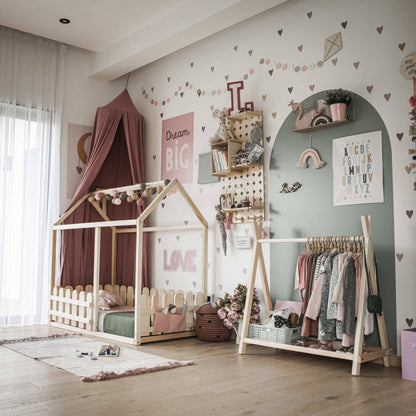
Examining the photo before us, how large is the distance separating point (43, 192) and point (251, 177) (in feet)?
7.15

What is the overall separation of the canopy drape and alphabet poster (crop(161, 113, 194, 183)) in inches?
13.2

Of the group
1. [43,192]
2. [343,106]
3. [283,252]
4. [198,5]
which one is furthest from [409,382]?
[43,192]

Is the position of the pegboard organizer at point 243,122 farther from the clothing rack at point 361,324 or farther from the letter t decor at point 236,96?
the clothing rack at point 361,324

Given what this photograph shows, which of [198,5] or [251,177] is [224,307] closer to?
[251,177]

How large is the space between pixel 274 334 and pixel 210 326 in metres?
0.78

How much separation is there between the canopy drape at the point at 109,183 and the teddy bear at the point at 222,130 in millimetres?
1182

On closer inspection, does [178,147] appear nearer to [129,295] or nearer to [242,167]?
[242,167]

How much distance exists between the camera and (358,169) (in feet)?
11.9

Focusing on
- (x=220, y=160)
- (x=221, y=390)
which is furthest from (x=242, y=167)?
(x=221, y=390)

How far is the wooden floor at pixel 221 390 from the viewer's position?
2.34 meters

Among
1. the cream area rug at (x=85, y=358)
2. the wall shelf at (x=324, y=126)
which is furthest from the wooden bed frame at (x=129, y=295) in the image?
the wall shelf at (x=324, y=126)

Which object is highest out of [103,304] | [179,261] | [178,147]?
[178,147]

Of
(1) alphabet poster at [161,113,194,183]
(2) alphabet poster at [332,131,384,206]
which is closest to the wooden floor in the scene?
(2) alphabet poster at [332,131,384,206]

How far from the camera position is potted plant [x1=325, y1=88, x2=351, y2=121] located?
3.64 meters
